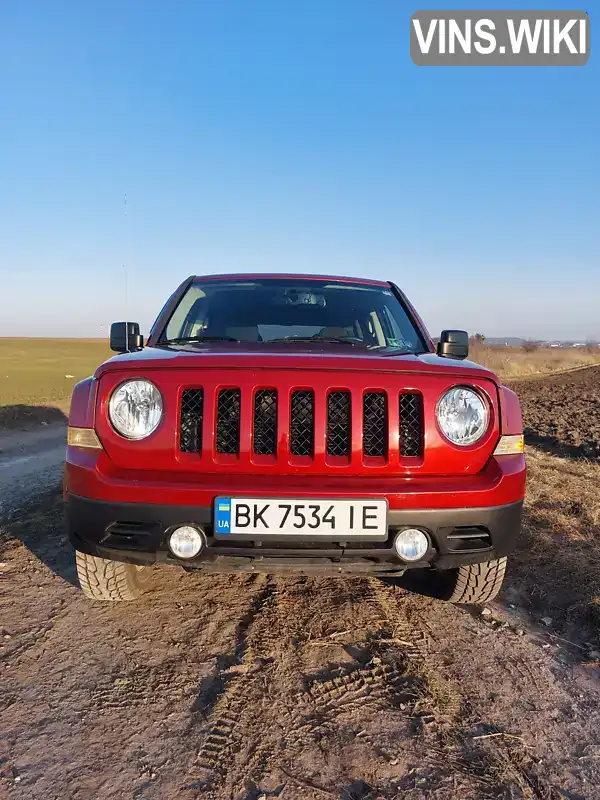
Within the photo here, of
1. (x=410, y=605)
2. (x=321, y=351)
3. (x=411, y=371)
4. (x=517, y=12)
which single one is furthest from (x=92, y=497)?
(x=517, y=12)

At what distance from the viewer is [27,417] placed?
34.8 ft

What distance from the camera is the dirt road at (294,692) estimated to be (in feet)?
5.34

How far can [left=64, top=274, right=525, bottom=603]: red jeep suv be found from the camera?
2.04 meters

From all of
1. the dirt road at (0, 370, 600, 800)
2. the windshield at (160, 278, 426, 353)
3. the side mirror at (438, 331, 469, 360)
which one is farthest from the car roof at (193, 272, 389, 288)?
the dirt road at (0, 370, 600, 800)

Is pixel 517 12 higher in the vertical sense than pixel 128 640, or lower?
higher

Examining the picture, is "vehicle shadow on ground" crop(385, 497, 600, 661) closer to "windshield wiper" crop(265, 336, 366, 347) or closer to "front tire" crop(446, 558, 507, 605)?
"front tire" crop(446, 558, 507, 605)

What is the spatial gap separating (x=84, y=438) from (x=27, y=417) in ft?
31.4

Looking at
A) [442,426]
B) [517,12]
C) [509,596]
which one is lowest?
[509,596]

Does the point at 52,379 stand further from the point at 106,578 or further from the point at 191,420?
the point at 191,420

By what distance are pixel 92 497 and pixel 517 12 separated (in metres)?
9.77

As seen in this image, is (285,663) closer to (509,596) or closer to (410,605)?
(410,605)

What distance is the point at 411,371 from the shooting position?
2188 millimetres

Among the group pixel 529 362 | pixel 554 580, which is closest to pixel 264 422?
pixel 554 580

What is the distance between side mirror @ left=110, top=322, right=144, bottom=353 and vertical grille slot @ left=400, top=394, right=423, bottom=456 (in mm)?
1641
